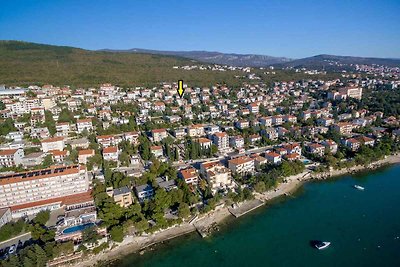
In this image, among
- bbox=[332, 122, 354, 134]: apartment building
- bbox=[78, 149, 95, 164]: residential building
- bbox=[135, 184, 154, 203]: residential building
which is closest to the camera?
bbox=[135, 184, 154, 203]: residential building

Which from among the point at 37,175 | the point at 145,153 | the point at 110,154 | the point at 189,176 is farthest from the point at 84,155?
the point at 189,176

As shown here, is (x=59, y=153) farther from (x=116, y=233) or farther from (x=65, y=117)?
(x=116, y=233)

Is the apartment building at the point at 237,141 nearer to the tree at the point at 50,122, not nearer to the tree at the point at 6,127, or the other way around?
the tree at the point at 50,122

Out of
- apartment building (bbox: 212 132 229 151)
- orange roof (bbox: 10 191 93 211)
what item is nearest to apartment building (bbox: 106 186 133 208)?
orange roof (bbox: 10 191 93 211)

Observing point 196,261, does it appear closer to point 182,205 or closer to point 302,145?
point 182,205

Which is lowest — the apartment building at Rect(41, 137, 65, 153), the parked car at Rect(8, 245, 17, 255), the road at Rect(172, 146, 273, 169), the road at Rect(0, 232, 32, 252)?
the road at Rect(0, 232, 32, 252)

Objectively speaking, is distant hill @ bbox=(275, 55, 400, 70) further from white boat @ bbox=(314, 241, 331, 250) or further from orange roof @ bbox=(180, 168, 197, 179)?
white boat @ bbox=(314, 241, 331, 250)
